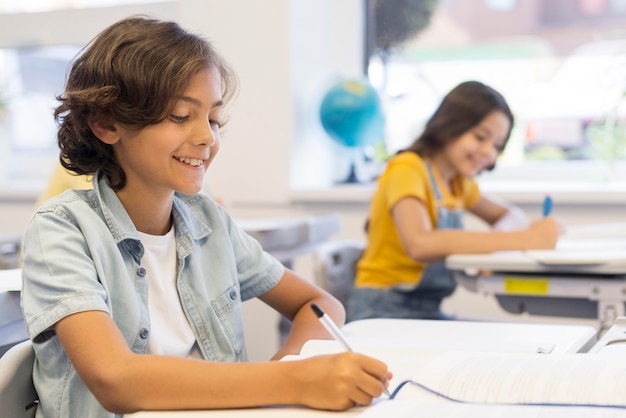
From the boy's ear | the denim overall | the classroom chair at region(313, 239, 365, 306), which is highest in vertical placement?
the boy's ear

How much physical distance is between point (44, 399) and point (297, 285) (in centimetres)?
50

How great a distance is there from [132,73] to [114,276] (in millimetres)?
278

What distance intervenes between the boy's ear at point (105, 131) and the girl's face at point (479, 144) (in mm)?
1432

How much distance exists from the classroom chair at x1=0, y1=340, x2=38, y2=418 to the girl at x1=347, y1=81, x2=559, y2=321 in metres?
1.33

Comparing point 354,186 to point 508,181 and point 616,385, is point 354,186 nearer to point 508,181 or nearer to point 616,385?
point 508,181

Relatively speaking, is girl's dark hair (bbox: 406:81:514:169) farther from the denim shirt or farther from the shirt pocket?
the shirt pocket

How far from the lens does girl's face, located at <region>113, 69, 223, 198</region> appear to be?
3.94ft

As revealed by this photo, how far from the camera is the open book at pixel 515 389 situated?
2.59 feet

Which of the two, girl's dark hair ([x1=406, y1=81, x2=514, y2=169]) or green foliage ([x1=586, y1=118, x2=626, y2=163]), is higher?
girl's dark hair ([x1=406, y1=81, x2=514, y2=169])

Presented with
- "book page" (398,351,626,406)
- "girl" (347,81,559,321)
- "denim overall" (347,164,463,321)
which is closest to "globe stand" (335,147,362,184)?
"girl" (347,81,559,321)

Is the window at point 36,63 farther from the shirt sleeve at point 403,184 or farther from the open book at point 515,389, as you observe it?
the open book at point 515,389

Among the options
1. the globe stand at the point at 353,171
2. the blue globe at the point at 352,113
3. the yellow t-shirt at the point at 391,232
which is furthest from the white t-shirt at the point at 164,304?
the globe stand at the point at 353,171

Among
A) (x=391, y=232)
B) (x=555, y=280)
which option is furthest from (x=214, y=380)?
(x=391, y=232)

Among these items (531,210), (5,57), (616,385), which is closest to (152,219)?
(616,385)
